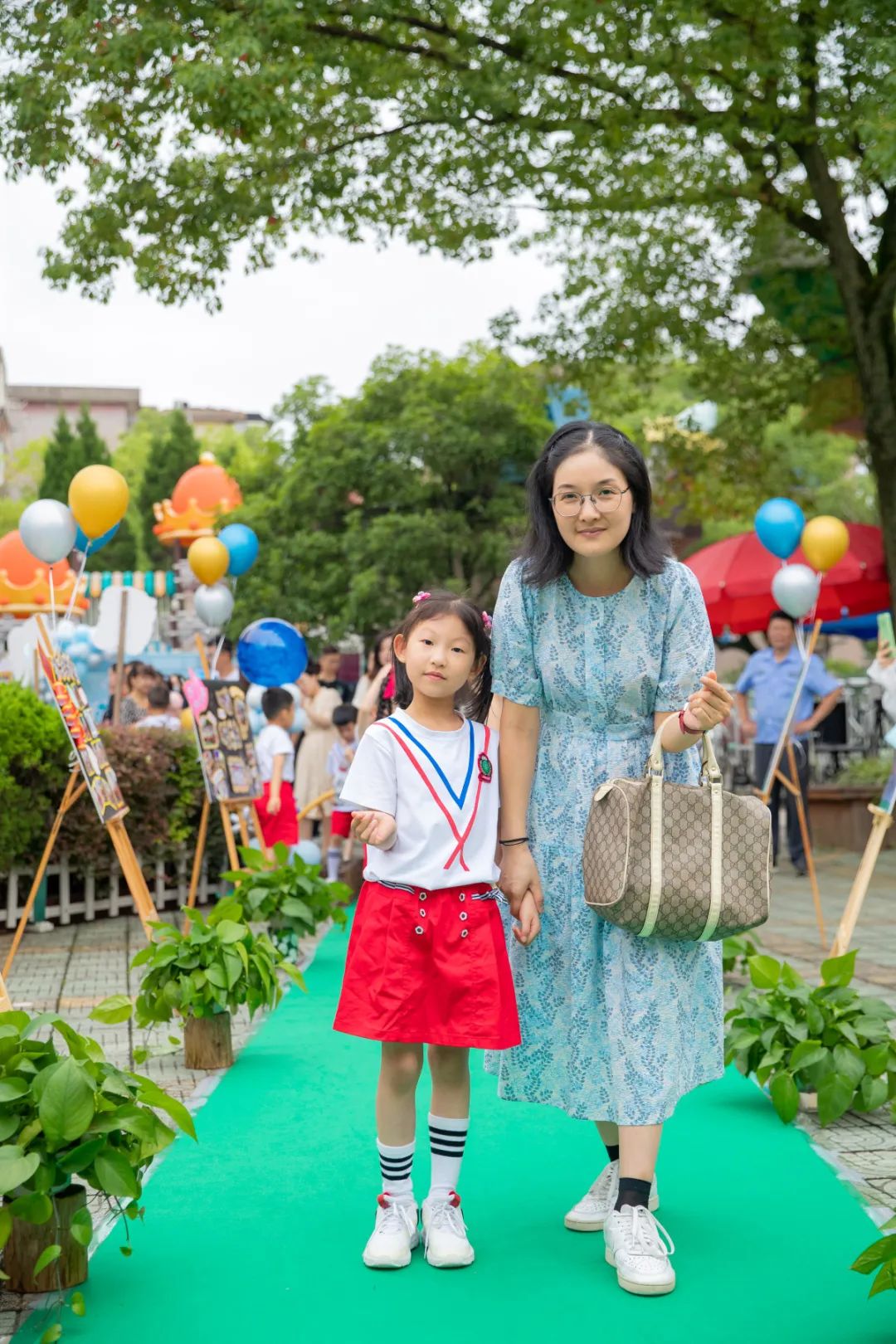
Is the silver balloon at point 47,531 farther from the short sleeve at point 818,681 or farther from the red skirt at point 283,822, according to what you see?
the short sleeve at point 818,681

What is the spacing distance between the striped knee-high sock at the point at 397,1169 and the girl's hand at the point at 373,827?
27.0 inches

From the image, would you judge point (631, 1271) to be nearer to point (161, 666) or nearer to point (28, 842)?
point (28, 842)

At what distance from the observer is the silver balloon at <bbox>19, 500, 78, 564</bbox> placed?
664 cm

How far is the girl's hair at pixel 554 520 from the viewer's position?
3.26m

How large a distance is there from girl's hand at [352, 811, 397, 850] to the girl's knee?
468 millimetres

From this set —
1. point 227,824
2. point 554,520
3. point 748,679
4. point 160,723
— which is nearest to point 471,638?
point 554,520

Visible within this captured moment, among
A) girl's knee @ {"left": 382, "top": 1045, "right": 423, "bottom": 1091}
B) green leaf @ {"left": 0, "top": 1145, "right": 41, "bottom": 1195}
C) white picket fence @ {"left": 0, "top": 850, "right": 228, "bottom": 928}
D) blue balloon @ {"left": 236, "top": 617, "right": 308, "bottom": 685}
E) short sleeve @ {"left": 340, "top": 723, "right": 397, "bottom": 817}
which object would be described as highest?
blue balloon @ {"left": 236, "top": 617, "right": 308, "bottom": 685}

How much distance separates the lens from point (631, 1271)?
9.98 ft

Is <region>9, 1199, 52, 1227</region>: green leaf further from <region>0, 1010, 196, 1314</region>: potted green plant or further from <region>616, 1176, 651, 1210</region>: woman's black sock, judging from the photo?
<region>616, 1176, 651, 1210</region>: woman's black sock

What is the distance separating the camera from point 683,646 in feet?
10.8

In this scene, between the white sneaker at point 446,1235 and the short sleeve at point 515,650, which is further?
the short sleeve at point 515,650

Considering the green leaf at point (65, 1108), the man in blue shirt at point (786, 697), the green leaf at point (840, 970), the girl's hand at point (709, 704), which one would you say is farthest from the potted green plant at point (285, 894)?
the man in blue shirt at point (786, 697)

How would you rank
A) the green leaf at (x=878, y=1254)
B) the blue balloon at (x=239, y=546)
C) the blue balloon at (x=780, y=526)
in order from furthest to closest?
the blue balloon at (x=239, y=546) < the blue balloon at (x=780, y=526) < the green leaf at (x=878, y=1254)

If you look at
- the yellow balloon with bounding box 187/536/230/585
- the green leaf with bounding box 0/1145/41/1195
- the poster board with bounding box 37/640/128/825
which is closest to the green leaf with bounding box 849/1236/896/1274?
the green leaf with bounding box 0/1145/41/1195
